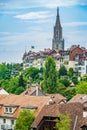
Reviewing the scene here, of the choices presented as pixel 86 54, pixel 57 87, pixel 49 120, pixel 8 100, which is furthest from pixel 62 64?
pixel 49 120

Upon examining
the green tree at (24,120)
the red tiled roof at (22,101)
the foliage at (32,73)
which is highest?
the foliage at (32,73)

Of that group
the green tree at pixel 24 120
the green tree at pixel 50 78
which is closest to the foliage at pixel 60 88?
the green tree at pixel 50 78

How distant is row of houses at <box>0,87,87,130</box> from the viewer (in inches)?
2013

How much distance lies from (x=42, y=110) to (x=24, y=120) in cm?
235

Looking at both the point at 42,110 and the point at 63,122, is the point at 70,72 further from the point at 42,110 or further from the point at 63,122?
the point at 63,122

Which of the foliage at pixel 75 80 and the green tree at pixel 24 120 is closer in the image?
the green tree at pixel 24 120

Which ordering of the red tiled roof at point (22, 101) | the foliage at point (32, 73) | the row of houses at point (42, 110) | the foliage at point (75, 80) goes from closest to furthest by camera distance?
the row of houses at point (42, 110)
the red tiled roof at point (22, 101)
the foliage at point (75, 80)
the foliage at point (32, 73)

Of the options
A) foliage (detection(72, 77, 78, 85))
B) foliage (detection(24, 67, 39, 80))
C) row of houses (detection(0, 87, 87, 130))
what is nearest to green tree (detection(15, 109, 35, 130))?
row of houses (detection(0, 87, 87, 130))

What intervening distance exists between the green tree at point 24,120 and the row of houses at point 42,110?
0.81 meters

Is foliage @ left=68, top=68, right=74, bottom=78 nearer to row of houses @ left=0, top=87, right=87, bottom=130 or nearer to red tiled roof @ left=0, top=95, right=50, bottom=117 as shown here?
row of houses @ left=0, top=87, right=87, bottom=130

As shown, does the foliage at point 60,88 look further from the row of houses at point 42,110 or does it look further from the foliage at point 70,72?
the row of houses at point 42,110

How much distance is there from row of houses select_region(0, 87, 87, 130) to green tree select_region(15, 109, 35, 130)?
81 centimetres

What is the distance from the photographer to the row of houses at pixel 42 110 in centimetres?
5112

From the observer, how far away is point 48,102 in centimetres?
6091
